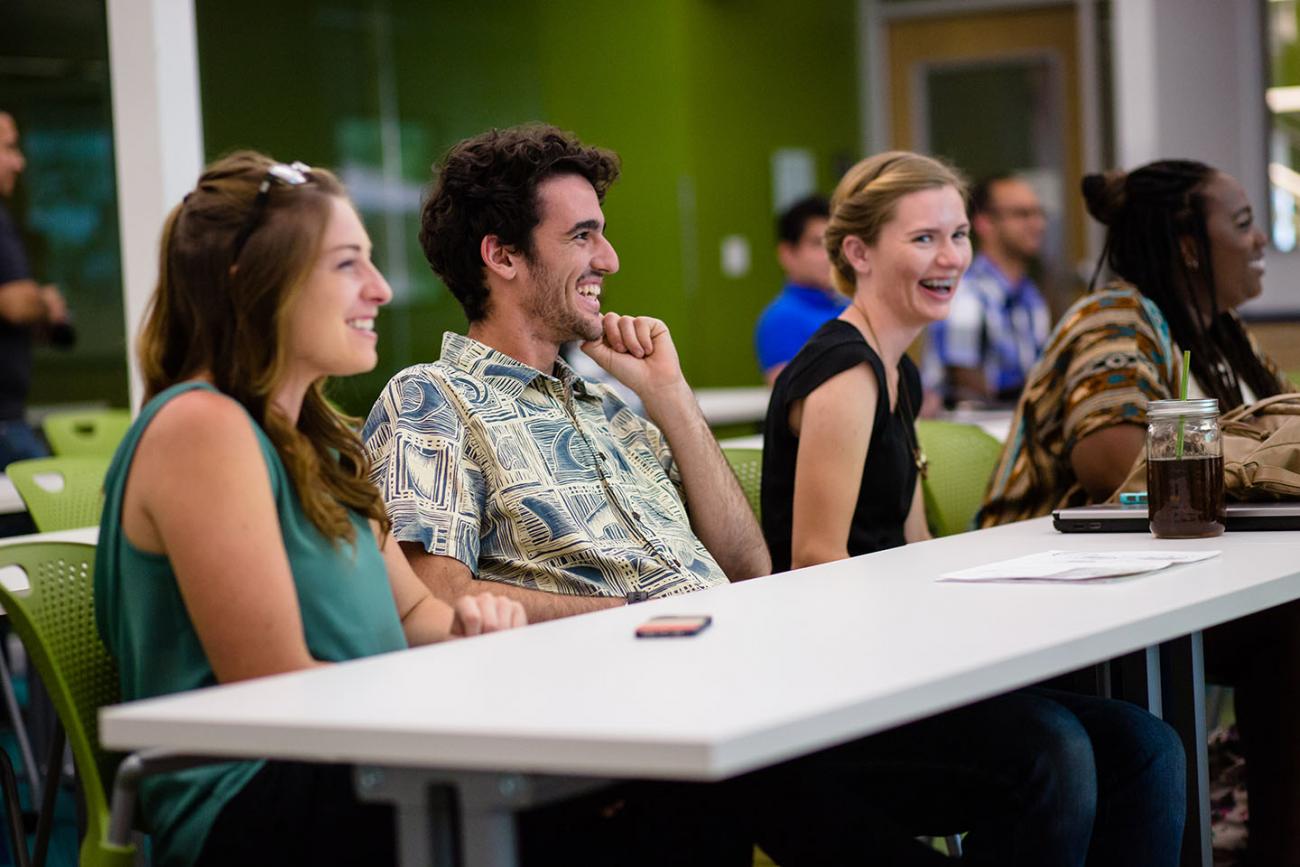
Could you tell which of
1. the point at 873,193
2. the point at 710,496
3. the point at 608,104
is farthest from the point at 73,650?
the point at 608,104

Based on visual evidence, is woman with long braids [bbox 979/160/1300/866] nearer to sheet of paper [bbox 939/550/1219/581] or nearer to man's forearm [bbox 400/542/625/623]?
sheet of paper [bbox 939/550/1219/581]

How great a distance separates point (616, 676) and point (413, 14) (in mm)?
5937

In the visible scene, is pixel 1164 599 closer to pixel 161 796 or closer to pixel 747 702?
pixel 747 702

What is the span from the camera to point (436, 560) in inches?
79.8

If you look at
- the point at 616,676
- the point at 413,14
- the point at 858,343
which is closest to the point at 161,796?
the point at 616,676

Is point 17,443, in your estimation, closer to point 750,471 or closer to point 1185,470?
point 750,471

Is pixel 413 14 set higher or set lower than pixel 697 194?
higher

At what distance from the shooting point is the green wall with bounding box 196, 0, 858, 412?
6371mm

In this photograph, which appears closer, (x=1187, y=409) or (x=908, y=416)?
(x=1187, y=409)

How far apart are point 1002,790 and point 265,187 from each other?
100 centimetres

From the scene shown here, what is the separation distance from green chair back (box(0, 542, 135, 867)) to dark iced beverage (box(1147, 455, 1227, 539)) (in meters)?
1.30

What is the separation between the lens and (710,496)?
2.40 metres

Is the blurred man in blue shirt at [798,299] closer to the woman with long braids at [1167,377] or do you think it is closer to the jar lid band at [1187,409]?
the woman with long braids at [1167,377]

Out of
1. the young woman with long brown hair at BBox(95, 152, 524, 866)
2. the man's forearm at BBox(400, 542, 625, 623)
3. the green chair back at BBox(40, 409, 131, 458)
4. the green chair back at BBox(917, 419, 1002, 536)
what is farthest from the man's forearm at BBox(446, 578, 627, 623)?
the green chair back at BBox(40, 409, 131, 458)
